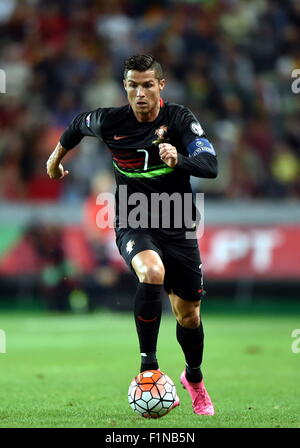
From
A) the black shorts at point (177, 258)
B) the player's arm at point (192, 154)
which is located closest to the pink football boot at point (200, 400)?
the black shorts at point (177, 258)

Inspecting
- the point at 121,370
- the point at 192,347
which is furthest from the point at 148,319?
the point at 121,370

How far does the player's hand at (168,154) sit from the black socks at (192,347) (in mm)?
1325

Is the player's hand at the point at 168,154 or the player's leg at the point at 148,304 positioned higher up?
Result: the player's hand at the point at 168,154

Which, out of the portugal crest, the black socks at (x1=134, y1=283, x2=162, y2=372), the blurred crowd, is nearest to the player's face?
the portugal crest

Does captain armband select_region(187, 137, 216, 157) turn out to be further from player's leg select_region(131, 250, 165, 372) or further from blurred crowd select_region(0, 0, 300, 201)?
blurred crowd select_region(0, 0, 300, 201)

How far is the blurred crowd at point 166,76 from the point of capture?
17.0m

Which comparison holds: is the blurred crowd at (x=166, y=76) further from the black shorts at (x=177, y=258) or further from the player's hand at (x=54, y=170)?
the black shorts at (x=177, y=258)

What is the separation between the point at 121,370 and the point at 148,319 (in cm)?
315

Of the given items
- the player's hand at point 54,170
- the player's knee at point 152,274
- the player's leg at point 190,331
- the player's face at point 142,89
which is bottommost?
the player's leg at point 190,331

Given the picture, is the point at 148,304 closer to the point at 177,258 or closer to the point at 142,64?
the point at 177,258

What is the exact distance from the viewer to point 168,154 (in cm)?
608

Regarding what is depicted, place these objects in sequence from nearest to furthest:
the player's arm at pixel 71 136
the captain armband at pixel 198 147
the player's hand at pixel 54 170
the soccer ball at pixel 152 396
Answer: the soccer ball at pixel 152 396
the captain armband at pixel 198 147
the player's arm at pixel 71 136
the player's hand at pixel 54 170

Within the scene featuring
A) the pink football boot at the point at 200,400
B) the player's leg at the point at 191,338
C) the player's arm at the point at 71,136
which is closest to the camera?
the pink football boot at the point at 200,400

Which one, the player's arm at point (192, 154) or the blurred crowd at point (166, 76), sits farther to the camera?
the blurred crowd at point (166, 76)
